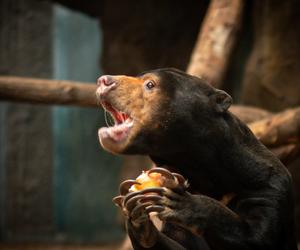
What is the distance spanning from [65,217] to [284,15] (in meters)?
5.13

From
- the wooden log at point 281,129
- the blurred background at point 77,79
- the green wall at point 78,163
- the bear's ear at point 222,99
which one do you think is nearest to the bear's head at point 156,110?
the bear's ear at point 222,99

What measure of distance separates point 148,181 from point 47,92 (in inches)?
95.8

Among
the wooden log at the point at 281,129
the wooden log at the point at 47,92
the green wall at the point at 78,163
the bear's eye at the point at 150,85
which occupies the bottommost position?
the green wall at the point at 78,163

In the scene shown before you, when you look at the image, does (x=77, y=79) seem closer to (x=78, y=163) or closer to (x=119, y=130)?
(x=78, y=163)

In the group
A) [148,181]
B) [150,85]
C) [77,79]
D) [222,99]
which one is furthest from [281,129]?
[77,79]

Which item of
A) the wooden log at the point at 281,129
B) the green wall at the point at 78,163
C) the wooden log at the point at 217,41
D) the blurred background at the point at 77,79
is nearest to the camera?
the wooden log at the point at 281,129

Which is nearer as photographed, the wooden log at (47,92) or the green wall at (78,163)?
the wooden log at (47,92)

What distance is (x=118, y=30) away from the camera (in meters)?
6.95

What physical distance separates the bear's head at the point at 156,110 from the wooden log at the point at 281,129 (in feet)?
4.57

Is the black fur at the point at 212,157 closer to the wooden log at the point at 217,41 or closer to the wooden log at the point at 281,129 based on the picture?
the wooden log at the point at 281,129

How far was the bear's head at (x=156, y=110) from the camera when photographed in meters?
2.41

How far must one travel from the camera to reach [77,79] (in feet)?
30.2

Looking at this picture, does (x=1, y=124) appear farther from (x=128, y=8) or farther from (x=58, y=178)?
(x=128, y=8)

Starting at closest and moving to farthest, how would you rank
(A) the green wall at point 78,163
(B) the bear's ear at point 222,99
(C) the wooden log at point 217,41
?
(B) the bear's ear at point 222,99 < (C) the wooden log at point 217,41 < (A) the green wall at point 78,163
